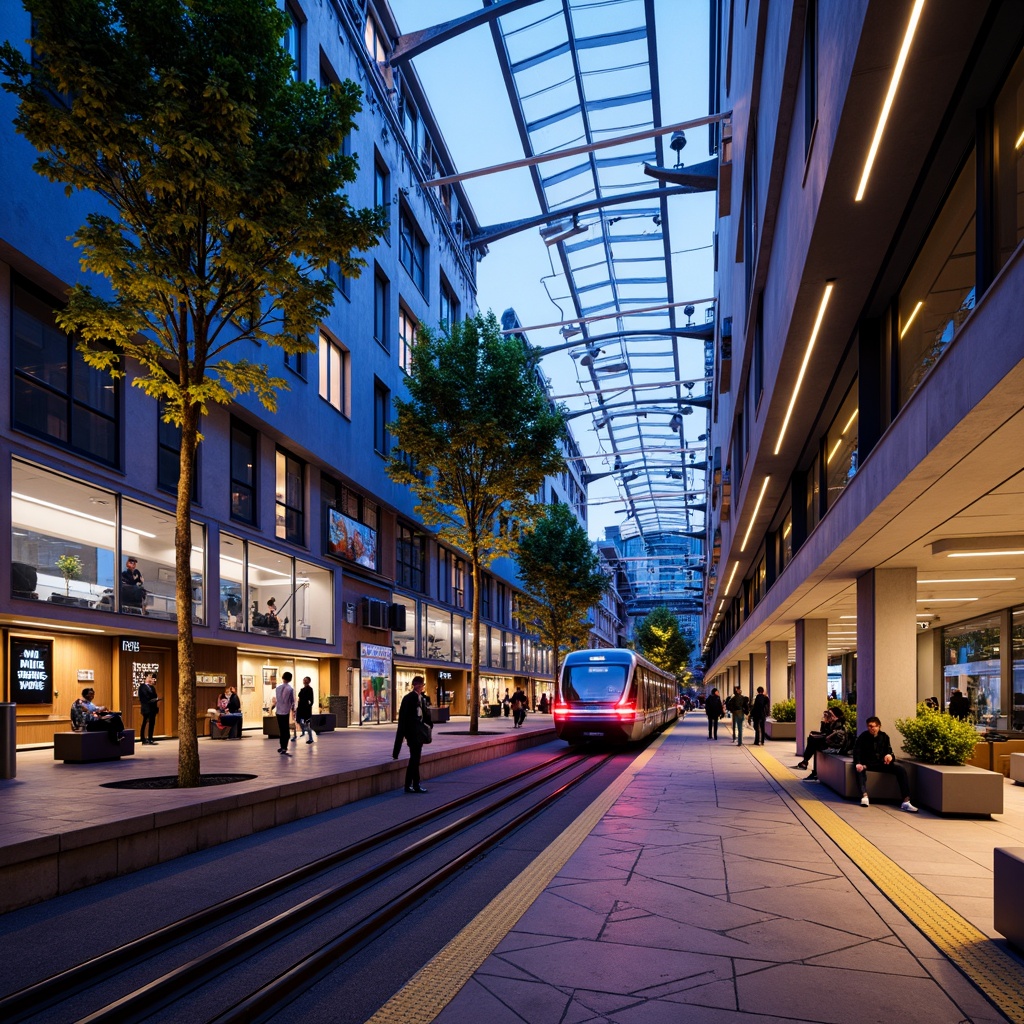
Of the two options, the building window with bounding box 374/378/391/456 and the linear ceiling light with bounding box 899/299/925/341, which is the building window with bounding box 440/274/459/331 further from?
the linear ceiling light with bounding box 899/299/925/341

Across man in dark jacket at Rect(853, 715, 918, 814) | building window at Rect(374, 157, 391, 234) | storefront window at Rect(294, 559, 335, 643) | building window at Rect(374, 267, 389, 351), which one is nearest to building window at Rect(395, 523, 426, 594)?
storefront window at Rect(294, 559, 335, 643)

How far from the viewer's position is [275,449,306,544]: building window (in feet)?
80.0

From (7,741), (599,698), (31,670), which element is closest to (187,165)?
(7,741)

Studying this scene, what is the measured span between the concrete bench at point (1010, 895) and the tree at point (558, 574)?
36592 millimetres

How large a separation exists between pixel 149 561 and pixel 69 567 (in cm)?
271

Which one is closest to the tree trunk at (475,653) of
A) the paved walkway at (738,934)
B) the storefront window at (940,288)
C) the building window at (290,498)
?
the building window at (290,498)

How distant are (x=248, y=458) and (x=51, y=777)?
12.0 meters

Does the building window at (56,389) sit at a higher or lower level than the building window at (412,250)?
lower

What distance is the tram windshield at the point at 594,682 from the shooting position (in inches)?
941

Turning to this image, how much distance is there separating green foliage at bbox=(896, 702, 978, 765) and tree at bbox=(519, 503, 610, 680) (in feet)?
99.1

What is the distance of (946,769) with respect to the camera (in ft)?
38.2

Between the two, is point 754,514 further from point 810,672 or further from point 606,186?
point 606,186

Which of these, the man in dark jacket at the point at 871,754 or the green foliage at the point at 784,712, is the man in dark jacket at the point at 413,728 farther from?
the green foliage at the point at 784,712

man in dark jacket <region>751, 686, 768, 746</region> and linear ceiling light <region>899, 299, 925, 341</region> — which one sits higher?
linear ceiling light <region>899, 299, 925, 341</region>
